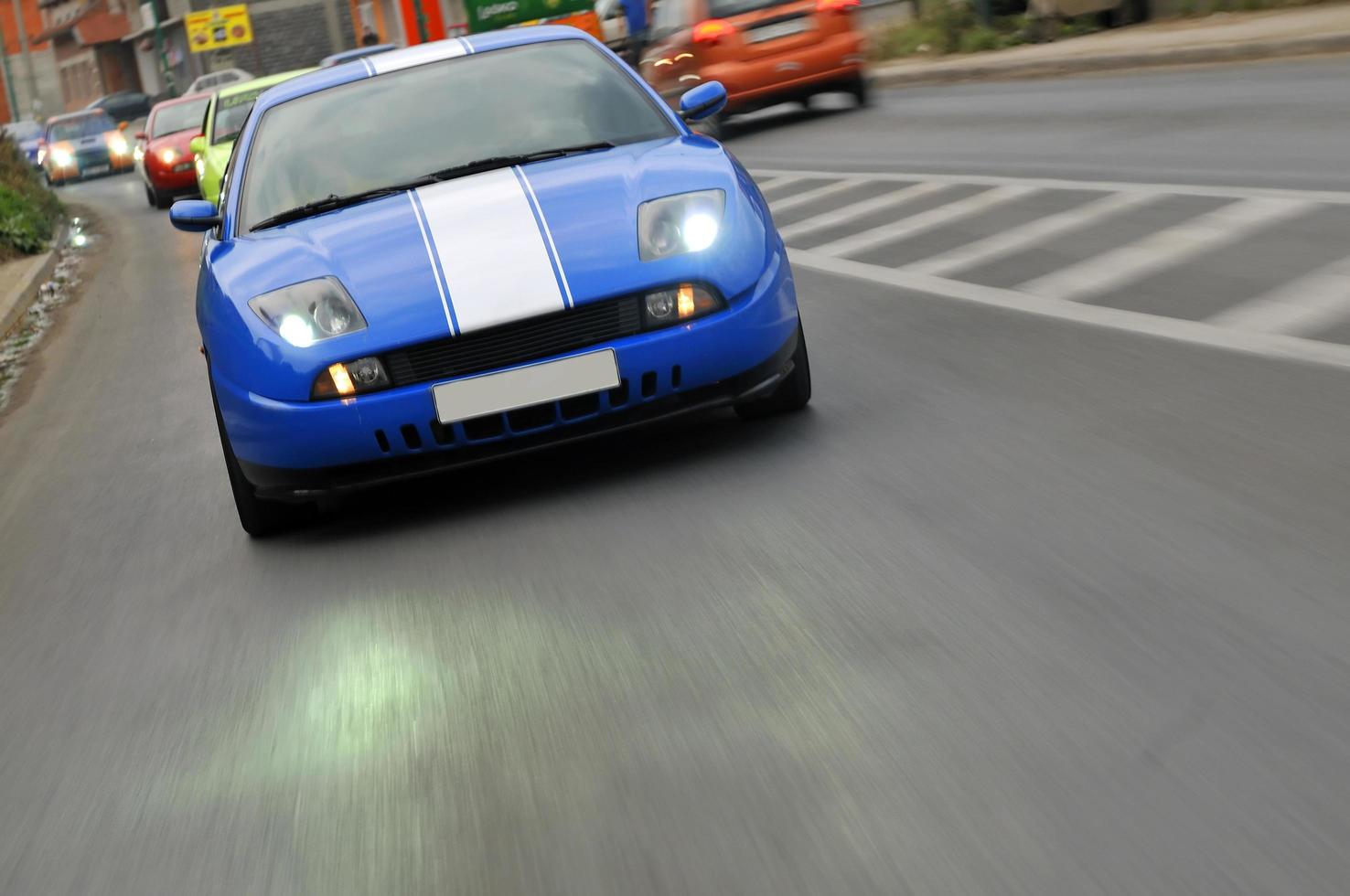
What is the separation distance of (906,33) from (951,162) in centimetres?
1533

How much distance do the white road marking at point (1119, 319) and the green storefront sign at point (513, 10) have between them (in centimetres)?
2943

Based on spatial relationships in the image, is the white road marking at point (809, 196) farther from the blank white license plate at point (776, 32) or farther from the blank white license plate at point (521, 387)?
the blank white license plate at point (521, 387)

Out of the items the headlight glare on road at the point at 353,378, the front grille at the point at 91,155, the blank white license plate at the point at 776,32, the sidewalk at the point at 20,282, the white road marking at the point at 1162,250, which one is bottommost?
the front grille at the point at 91,155

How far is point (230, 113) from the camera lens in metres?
19.5

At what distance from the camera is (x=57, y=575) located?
18.9 feet

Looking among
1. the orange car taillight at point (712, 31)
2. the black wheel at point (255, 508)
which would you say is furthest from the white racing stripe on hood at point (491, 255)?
the orange car taillight at point (712, 31)

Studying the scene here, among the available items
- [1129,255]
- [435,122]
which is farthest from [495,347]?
[1129,255]

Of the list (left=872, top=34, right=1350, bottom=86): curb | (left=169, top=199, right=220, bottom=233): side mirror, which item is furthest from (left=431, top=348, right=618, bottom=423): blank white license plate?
(left=872, top=34, right=1350, bottom=86): curb

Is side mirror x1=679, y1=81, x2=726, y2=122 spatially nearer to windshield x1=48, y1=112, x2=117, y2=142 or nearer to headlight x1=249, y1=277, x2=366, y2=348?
headlight x1=249, y1=277, x2=366, y2=348

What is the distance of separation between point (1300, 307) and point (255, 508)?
3.73m

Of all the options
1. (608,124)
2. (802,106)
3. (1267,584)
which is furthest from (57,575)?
(802,106)

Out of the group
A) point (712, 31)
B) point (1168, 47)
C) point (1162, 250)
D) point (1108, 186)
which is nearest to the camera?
point (1162, 250)

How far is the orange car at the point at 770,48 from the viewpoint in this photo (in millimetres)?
19266

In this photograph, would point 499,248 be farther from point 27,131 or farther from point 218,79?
point 27,131
